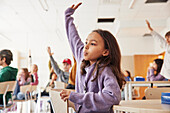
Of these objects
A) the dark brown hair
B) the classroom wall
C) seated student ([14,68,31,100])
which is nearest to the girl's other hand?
the dark brown hair

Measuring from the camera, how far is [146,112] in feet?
2.63

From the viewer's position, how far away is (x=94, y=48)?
1.05 metres

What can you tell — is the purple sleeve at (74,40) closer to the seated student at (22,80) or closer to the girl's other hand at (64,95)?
the girl's other hand at (64,95)

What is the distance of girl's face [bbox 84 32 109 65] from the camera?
1.04 meters

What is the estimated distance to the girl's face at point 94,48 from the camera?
3.43 ft

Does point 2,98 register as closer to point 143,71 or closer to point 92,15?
point 92,15

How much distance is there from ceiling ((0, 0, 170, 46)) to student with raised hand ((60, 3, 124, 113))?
3.94 metres

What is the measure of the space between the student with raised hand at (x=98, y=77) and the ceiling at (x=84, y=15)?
3941 millimetres

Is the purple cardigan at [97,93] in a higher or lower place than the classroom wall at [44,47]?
lower

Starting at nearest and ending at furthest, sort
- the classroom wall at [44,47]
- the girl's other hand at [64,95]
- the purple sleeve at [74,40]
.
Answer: the girl's other hand at [64,95]
the purple sleeve at [74,40]
the classroom wall at [44,47]

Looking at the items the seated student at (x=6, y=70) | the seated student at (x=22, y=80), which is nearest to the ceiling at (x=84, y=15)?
the seated student at (x=22, y=80)

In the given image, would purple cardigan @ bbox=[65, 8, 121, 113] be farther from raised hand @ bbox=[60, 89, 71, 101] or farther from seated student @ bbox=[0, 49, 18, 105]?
seated student @ bbox=[0, 49, 18, 105]

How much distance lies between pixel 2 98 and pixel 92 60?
2340mm

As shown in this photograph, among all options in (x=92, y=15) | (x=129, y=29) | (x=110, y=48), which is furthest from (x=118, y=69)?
(x=129, y=29)
